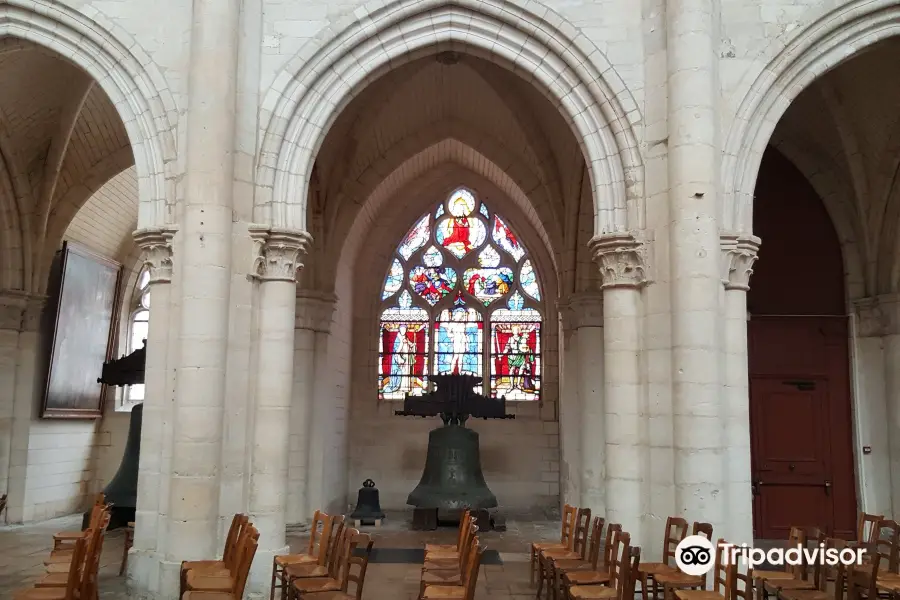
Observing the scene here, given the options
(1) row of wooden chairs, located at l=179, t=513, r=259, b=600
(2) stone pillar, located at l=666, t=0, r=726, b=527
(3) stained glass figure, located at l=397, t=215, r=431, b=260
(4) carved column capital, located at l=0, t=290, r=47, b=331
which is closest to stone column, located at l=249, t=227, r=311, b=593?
(1) row of wooden chairs, located at l=179, t=513, r=259, b=600

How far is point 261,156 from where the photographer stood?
7195mm

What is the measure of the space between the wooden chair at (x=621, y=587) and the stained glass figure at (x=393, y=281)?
863 centimetres

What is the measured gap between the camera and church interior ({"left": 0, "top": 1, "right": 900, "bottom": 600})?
266 inches

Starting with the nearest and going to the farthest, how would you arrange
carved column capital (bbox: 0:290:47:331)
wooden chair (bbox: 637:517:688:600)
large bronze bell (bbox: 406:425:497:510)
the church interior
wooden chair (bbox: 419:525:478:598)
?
1. wooden chair (bbox: 419:525:478:598)
2. wooden chair (bbox: 637:517:688:600)
3. the church interior
4. large bronze bell (bbox: 406:425:497:510)
5. carved column capital (bbox: 0:290:47:331)

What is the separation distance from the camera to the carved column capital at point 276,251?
705cm

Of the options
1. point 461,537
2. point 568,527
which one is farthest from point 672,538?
point 461,537

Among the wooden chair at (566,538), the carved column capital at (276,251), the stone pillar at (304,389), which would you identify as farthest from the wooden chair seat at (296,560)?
the stone pillar at (304,389)

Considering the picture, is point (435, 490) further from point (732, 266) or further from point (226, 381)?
point (732, 266)

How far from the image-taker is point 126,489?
27.8 feet

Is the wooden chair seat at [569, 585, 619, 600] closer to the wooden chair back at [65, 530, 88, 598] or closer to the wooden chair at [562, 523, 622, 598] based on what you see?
the wooden chair at [562, 523, 622, 598]

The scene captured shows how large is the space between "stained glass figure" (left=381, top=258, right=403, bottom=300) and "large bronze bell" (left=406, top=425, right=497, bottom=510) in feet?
13.2

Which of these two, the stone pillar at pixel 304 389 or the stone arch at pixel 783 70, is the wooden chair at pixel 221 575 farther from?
the stone pillar at pixel 304 389

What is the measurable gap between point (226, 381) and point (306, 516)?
4360 mm

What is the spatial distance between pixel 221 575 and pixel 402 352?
26.5 ft
